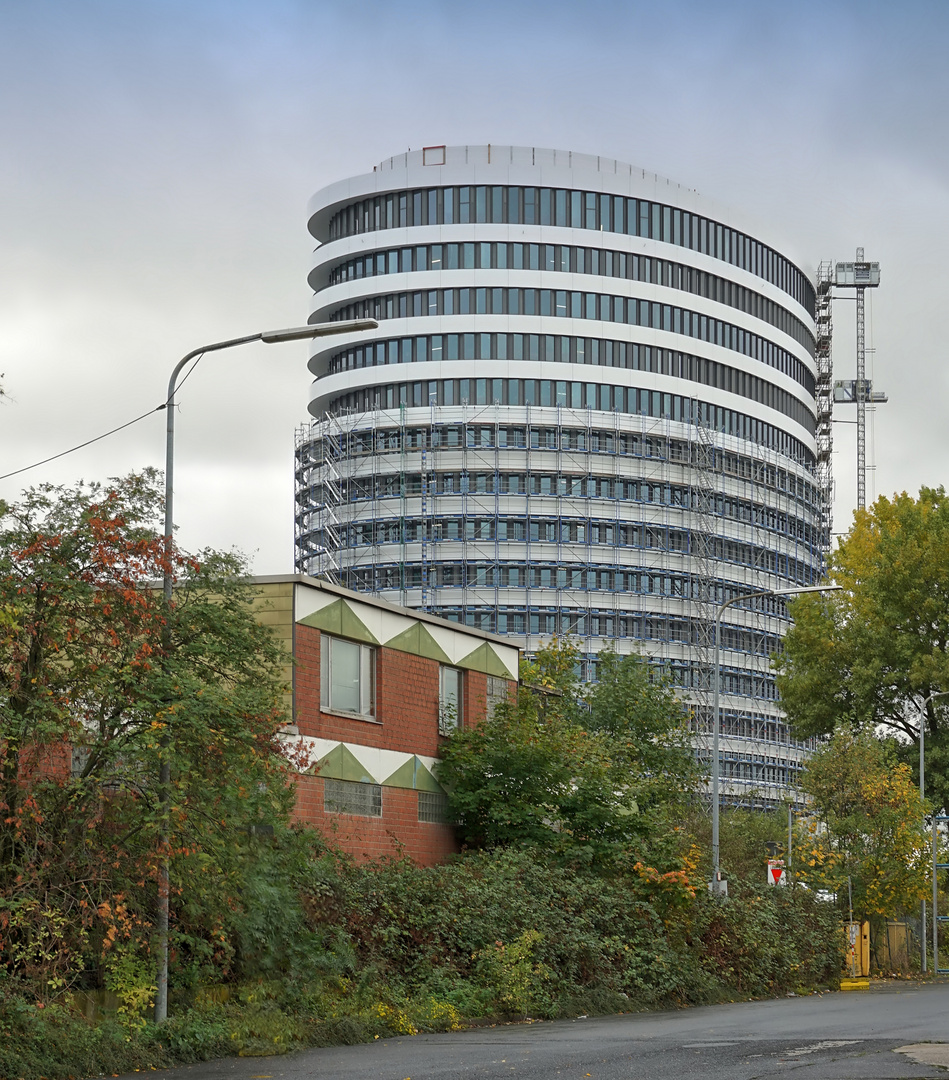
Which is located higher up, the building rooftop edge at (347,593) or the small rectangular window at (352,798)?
the building rooftop edge at (347,593)

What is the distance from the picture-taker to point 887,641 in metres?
52.6

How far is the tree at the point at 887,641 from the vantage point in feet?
170

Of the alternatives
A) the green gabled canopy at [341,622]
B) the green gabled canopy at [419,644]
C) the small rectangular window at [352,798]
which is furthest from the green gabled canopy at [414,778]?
the green gabled canopy at [341,622]

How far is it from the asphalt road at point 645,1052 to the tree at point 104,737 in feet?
7.14

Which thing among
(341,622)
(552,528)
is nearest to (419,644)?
(341,622)

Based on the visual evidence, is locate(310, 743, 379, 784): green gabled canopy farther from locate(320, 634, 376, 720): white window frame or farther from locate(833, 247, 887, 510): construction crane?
locate(833, 247, 887, 510): construction crane

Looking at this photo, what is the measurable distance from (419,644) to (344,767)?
4016 millimetres

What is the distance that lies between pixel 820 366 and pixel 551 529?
36.4 meters

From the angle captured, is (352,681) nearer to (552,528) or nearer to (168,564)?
(168,564)

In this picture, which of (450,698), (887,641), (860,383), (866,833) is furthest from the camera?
(860,383)

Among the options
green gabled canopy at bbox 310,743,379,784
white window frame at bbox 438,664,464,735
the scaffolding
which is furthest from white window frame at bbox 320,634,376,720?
the scaffolding

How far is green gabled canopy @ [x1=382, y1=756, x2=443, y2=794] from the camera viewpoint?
101 feet

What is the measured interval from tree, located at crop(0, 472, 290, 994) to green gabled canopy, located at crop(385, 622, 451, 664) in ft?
41.5

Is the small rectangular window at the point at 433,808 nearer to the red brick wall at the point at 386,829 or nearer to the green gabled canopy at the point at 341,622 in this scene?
the red brick wall at the point at 386,829
